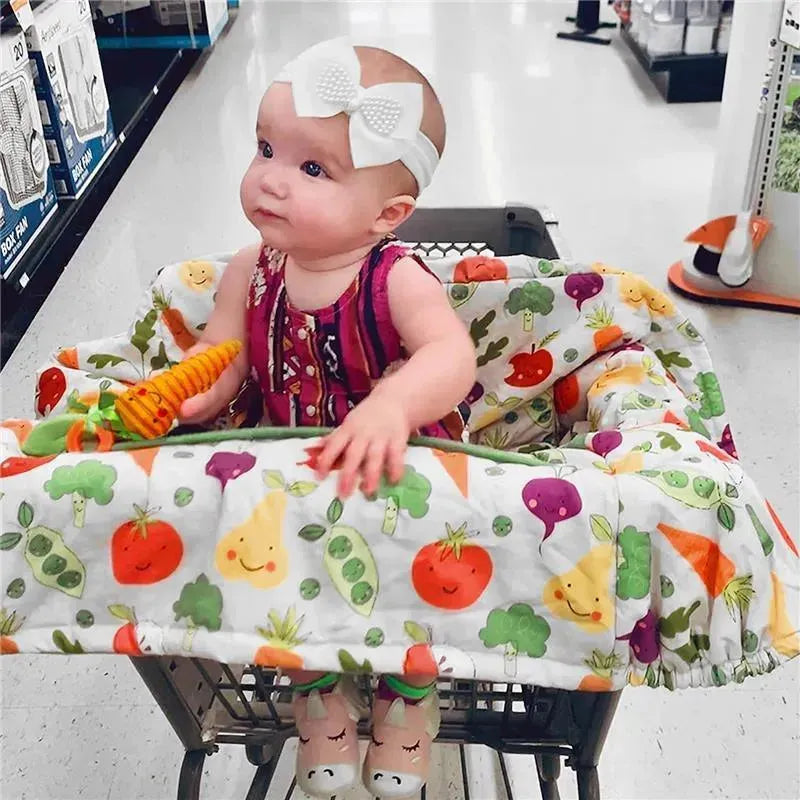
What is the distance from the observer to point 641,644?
596 millimetres

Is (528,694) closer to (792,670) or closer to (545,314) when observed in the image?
(545,314)

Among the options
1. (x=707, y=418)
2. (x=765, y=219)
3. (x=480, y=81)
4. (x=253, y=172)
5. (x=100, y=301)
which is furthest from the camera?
(x=480, y=81)

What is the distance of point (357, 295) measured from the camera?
80 centimetres

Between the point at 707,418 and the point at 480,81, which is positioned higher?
the point at 707,418

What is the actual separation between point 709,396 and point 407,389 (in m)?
0.38

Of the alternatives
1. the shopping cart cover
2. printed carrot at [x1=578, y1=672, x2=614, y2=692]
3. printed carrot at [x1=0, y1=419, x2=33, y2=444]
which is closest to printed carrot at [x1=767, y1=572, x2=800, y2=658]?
the shopping cart cover

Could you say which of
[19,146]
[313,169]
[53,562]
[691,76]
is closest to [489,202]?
→ [691,76]

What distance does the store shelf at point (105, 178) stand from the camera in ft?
6.34

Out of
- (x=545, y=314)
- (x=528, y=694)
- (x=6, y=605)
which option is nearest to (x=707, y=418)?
(x=545, y=314)

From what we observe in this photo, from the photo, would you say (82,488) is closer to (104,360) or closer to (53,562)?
(53,562)

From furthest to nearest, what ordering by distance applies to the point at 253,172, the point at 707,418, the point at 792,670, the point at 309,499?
the point at 792,670 < the point at 707,418 < the point at 253,172 < the point at 309,499

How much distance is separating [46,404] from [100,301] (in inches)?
47.7

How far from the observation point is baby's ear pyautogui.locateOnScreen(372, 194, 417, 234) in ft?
2.44

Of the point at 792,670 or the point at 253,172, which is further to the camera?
the point at 792,670
